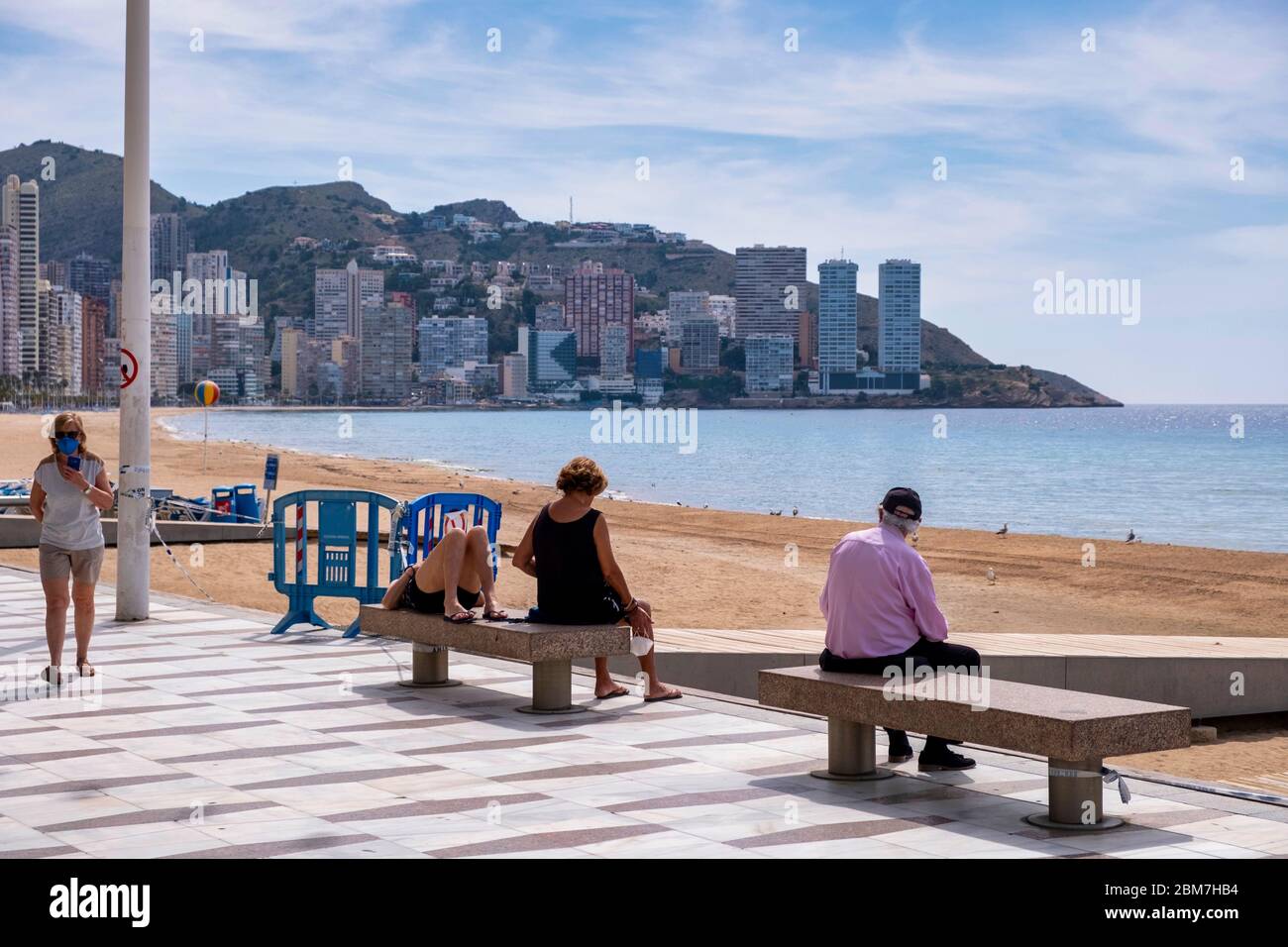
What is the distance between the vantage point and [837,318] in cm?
18638

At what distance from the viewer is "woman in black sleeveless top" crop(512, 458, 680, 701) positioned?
8.30 meters

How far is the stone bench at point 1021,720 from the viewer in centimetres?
571

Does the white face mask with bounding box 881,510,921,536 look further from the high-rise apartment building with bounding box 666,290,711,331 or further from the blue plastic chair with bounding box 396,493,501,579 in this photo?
the high-rise apartment building with bounding box 666,290,711,331

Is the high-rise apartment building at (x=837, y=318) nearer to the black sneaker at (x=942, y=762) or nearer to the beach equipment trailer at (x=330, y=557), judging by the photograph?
the beach equipment trailer at (x=330, y=557)

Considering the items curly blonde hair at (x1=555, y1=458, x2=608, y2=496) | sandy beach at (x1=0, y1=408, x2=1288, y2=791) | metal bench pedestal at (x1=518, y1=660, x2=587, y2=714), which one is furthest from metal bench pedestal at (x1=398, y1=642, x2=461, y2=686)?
sandy beach at (x1=0, y1=408, x2=1288, y2=791)

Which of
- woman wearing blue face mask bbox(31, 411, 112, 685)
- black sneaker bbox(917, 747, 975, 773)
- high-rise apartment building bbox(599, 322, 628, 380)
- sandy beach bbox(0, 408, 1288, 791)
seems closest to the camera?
black sneaker bbox(917, 747, 975, 773)

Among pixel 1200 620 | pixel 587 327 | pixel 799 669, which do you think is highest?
pixel 587 327

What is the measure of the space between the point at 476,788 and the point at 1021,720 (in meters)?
2.30

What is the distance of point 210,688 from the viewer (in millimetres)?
9125

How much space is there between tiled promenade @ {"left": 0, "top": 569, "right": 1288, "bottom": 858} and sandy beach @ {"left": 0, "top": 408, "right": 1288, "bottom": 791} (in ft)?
10.4

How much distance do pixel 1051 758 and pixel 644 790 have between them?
1693 mm

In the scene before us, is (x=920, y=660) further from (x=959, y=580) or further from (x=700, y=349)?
(x=700, y=349)
